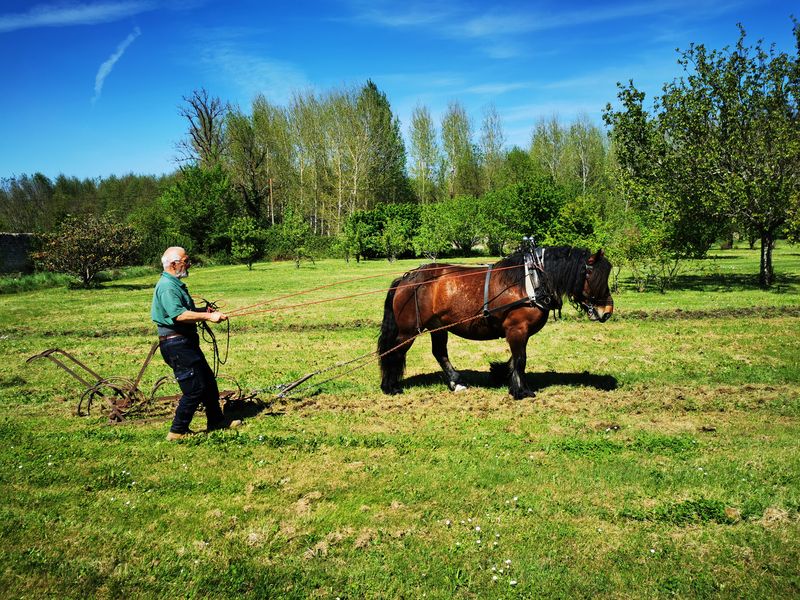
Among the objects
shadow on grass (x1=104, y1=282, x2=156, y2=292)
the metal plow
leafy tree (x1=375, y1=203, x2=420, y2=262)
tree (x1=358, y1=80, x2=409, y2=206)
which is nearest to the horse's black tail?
the metal plow

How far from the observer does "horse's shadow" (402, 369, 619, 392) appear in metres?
8.86

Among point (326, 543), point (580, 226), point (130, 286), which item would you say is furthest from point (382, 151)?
point (326, 543)

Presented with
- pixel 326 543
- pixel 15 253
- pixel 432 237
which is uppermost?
pixel 432 237

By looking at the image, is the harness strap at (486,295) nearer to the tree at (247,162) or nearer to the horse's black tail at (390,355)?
the horse's black tail at (390,355)

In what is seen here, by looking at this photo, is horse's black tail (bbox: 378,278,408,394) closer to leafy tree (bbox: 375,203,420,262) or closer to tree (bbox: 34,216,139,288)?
tree (bbox: 34,216,139,288)

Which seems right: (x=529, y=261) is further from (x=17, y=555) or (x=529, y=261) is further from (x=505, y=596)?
(x=17, y=555)

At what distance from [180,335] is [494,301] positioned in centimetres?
461

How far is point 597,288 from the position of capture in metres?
8.00

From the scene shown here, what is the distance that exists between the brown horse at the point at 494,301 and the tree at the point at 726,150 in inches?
561

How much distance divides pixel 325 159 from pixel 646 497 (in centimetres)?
5953

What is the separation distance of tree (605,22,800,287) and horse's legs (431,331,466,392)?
15329 millimetres

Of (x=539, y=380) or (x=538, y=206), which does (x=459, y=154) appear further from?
(x=539, y=380)

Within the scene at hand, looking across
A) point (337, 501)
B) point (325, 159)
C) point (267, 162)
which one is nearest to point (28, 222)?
point (267, 162)

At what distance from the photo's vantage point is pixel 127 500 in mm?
5191
